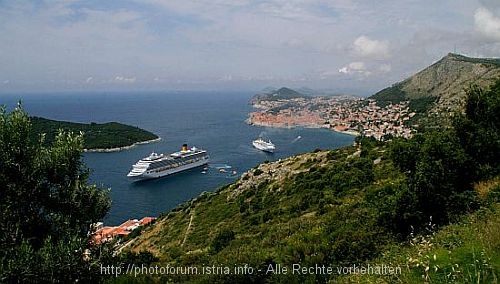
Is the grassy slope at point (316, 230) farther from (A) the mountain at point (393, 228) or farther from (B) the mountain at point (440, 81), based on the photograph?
(B) the mountain at point (440, 81)

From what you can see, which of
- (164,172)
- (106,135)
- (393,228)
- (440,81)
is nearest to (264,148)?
(164,172)

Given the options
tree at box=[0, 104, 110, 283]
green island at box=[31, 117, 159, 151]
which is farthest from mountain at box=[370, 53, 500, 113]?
tree at box=[0, 104, 110, 283]

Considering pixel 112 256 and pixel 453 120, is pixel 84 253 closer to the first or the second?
pixel 112 256

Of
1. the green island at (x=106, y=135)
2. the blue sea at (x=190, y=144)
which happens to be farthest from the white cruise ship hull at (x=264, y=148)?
the green island at (x=106, y=135)

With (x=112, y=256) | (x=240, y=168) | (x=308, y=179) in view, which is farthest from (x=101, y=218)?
(x=240, y=168)

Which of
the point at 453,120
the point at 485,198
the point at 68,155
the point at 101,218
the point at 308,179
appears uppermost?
the point at 453,120

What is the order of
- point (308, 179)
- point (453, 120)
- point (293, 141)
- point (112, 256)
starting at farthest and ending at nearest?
point (293, 141) → point (308, 179) → point (453, 120) → point (112, 256)

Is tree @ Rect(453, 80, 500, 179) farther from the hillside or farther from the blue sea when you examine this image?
the blue sea
